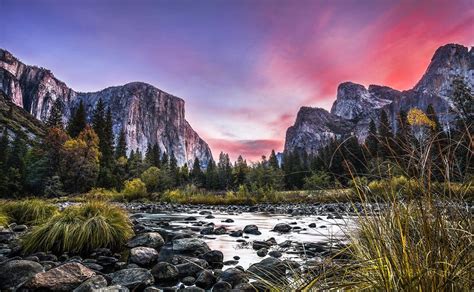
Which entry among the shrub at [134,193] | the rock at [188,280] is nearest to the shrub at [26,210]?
the rock at [188,280]

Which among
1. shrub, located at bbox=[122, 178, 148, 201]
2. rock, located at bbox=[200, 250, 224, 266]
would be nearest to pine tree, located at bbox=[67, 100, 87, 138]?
shrub, located at bbox=[122, 178, 148, 201]

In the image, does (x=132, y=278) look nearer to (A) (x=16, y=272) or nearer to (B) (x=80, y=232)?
(A) (x=16, y=272)

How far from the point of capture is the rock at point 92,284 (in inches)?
132

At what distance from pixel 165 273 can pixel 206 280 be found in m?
0.70

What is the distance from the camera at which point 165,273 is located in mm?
4379

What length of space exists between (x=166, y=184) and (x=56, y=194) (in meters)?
16.9

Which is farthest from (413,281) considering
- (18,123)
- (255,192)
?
(18,123)

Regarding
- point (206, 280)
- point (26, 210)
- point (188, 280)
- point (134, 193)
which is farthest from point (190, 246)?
point (134, 193)

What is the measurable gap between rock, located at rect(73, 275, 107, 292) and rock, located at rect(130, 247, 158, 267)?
5.11 ft

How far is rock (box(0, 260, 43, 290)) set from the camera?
12.5 feet

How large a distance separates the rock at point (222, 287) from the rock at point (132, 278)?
3.04 ft

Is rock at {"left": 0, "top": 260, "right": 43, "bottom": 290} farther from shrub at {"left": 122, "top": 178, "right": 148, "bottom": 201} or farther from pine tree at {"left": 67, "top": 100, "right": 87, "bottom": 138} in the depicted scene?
pine tree at {"left": 67, "top": 100, "right": 87, "bottom": 138}

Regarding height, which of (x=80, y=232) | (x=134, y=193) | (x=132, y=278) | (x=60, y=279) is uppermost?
(x=134, y=193)

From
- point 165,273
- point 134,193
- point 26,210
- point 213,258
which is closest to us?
point 165,273
